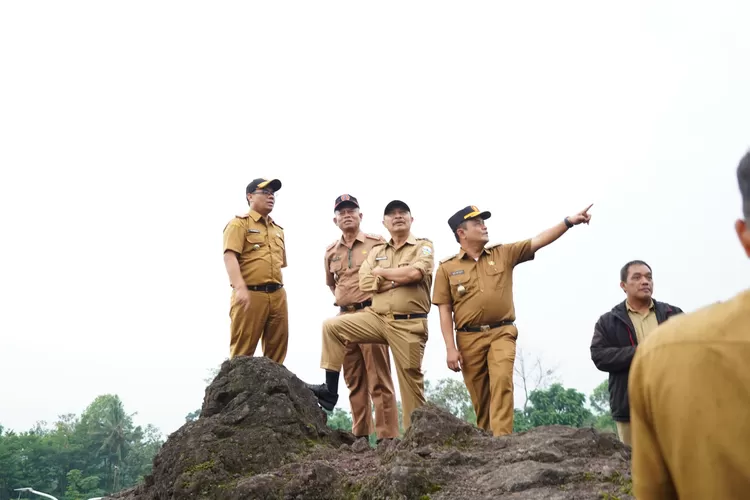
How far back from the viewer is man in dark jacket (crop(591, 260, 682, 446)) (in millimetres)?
5355

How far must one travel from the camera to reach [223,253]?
271 inches

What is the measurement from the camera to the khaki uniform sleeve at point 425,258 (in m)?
6.27

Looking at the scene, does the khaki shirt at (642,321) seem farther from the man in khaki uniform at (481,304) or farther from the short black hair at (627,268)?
the man in khaki uniform at (481,304)

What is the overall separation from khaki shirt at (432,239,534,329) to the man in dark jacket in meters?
0.87

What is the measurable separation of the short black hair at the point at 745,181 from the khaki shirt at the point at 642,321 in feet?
15.2

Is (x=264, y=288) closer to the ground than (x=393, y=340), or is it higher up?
higher up

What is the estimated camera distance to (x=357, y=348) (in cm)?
711

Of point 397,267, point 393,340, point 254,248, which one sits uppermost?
point 254,248

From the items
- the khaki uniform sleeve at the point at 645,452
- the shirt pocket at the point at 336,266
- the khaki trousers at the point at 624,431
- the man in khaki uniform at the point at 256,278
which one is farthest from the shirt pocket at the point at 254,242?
the khaki uniform sleeve at the point at 645,452

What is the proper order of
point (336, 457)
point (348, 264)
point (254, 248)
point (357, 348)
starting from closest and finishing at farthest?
point (336, 457) → point (254, 248) → point (357, 348) → point (348, 264)

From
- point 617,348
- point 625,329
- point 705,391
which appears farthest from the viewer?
point 625,329

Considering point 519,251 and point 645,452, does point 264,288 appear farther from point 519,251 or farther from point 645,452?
point 645,452

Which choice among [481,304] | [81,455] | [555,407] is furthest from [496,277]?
[81,455]

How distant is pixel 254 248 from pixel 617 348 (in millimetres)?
3702
